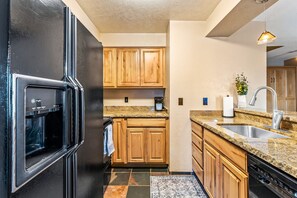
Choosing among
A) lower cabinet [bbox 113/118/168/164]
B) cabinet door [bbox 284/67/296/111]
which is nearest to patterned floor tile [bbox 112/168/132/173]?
lower cabinet [bbox 113/118/168/164]

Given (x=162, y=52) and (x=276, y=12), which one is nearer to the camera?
(x=276, y=12)

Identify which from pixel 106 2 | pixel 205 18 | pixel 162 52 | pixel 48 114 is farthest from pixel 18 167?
pixel 162 52

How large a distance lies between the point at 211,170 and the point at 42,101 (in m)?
1.78

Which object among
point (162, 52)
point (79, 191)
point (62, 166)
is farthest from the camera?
point (162, 52)

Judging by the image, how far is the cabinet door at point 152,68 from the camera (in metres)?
3.59

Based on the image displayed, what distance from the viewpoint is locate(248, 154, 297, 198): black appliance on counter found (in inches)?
35.2

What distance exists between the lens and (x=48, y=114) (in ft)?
2.90

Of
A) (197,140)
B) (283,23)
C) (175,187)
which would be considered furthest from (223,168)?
(283,23)

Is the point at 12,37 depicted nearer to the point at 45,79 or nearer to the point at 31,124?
the point at 45,79

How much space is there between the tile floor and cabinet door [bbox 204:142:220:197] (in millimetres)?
720

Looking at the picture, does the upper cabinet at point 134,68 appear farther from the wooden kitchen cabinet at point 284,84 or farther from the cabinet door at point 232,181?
the wooden kitchen cabinet at point 284,84

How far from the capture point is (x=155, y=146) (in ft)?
10.6

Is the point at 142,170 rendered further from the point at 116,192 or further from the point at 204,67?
the point at 204,67

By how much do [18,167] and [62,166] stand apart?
0.40 metres
